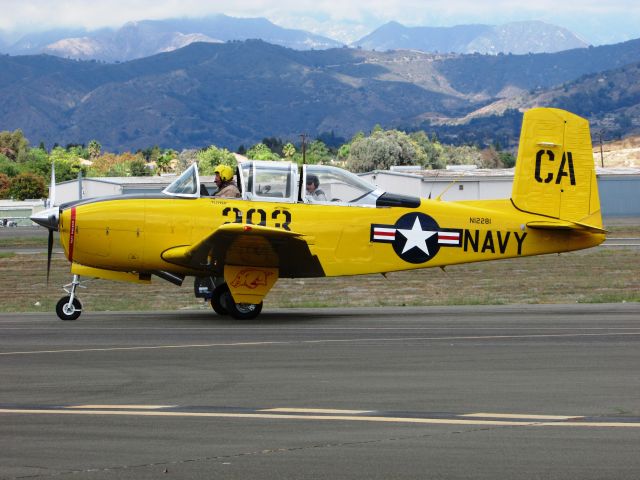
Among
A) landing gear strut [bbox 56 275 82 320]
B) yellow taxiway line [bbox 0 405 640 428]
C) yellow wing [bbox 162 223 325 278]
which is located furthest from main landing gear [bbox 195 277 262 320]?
yellow taxiway line [bbox 0 405 640 428]

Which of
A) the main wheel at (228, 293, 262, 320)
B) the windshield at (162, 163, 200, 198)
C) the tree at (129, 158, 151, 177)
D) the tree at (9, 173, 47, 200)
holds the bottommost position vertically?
the tree at (9, 173, 47, 200)

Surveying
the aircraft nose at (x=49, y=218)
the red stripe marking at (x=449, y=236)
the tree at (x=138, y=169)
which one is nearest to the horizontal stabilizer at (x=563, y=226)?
the red stripe marking at (x=449, y=236)

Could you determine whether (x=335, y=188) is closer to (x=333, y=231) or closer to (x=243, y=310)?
(x=333, y=231)

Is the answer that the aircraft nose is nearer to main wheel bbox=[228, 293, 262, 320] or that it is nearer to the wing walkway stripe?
main wheel bbox=[228, 293, 262, 320]

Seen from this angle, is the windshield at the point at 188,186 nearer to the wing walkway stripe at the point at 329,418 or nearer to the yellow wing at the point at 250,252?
the yellow wing at the point at 250,252

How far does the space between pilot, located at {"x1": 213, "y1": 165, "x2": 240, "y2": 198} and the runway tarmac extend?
104 inches

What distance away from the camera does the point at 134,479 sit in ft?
22.0

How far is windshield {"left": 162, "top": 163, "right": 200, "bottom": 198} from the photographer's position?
17.0m

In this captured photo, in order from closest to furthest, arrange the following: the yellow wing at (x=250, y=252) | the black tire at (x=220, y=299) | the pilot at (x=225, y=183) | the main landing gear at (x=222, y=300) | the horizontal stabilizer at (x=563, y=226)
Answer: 1. the yellow wing at (x=250, y=252)
2. the main landing gear at (x=222, y=300)
3. the pilot at (x=225, y=183)
4. the horizontal stabilizer at (x=563, y=226)
5. the black tire at (x=220, y=299)

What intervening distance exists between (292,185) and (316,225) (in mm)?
707

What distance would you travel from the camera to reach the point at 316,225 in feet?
55.9

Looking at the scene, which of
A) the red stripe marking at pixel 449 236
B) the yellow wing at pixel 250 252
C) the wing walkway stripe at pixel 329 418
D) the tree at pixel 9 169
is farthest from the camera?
the tree at pixel 9 169

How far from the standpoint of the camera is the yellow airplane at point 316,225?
16750mm

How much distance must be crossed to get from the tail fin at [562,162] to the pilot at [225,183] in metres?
4.53
